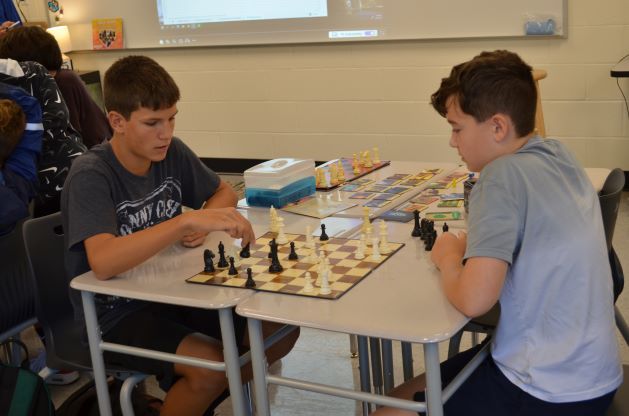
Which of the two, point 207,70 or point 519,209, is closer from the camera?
point 519,209

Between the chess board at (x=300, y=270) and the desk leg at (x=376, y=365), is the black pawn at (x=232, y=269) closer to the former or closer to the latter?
the chess board at (x=300, y=270)

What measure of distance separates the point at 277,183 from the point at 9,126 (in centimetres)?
92

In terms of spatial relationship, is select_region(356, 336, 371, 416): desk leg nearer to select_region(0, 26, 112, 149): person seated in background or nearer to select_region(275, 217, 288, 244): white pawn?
select_region(275, 217, 288, 244): white pawn

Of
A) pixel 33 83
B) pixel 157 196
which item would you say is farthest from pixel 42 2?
pixel 157 196

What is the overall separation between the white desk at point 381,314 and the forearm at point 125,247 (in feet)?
1.15

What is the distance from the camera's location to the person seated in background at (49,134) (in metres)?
3.11

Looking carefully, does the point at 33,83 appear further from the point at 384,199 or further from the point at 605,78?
the point at 605,78

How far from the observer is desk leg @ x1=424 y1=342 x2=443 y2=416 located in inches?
62.6

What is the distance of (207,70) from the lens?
610 centimetres

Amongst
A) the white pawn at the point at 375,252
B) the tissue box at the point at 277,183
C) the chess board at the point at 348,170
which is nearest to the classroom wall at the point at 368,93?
the chess board at the point at 348,170

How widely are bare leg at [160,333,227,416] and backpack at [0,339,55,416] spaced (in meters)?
0.33

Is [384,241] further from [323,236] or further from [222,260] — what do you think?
[222,260]

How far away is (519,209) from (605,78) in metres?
3.57

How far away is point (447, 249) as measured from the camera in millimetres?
1825
